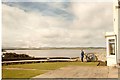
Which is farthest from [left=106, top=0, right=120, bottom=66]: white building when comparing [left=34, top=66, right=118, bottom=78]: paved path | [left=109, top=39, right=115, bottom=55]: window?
[left=34, top=66, right=118, bottom=78]: paved path

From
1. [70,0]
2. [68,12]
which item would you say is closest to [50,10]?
[68,12]

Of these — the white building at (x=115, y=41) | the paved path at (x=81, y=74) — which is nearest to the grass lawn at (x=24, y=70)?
the paved path at (x=81, y=74)

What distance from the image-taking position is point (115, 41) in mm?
17438

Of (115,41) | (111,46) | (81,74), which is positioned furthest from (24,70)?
(111,46)

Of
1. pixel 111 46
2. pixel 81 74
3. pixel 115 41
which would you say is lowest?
pixel 81 74

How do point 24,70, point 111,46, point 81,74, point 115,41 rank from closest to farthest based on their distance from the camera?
1. point 81,74
2. point 24,70
3. point 115,41
4. point 111,46

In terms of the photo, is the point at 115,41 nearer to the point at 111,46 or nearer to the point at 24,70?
the point at 111,46

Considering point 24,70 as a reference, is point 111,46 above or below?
above

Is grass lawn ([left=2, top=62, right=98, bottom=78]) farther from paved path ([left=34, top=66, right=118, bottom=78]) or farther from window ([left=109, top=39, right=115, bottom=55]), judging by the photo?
window ([left=109, top=39, right=115, bottom=55])

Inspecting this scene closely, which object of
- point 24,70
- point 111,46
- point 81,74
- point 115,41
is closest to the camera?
point 81,74

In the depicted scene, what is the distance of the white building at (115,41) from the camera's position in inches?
654

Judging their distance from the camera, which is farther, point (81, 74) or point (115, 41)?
point (115, 41)

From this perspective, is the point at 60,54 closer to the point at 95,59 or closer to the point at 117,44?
the point at 95,59

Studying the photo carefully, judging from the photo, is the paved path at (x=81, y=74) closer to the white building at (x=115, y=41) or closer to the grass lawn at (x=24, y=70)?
the grass lawn at (x=24, y=70)
